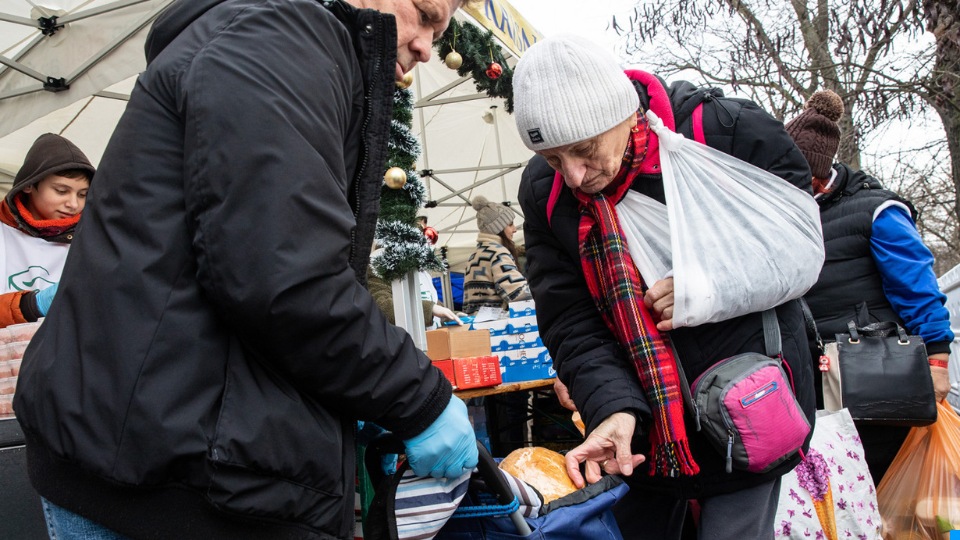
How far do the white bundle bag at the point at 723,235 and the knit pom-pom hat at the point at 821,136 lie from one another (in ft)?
4.42

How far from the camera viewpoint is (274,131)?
105cm

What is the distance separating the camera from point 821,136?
3.07 m

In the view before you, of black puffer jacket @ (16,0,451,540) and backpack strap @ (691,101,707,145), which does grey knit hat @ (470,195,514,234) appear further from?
black puffer jacket @ (16,0,451,540)

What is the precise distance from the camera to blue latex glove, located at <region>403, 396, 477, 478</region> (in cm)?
127

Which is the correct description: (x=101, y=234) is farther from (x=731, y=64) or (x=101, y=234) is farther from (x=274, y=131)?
(x=731, y=64)

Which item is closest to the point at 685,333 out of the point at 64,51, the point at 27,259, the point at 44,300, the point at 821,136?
the point at 821,136

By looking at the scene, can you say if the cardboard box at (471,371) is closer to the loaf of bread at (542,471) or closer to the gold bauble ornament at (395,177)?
the gold bauble ornament at (395,177)

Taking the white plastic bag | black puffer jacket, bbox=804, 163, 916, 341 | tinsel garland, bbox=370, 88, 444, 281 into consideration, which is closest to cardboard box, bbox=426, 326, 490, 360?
tinsel garland, bbox=370, 88, 444, 281

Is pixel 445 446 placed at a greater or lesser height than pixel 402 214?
lesser

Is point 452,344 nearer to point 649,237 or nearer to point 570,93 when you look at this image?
point 649,237

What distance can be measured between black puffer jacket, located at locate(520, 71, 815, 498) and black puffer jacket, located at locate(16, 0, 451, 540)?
0.86 metres

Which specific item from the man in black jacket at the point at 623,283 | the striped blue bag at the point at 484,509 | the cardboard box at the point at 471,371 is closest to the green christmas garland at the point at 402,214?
the cardboard box at the point at 471,371

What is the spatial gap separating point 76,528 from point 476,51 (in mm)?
4316

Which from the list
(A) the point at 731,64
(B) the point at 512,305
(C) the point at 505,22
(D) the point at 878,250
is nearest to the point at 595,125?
(D) the point at 878,250
